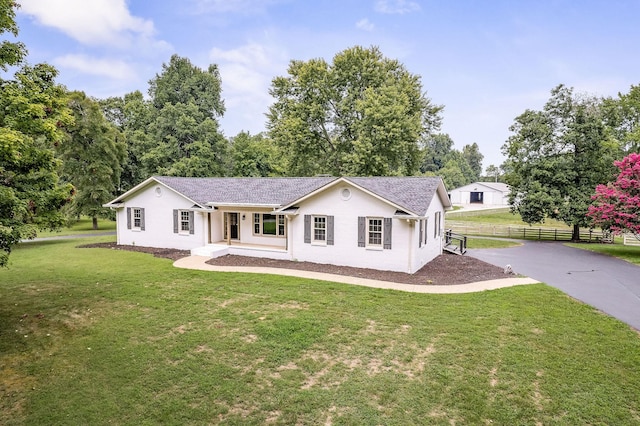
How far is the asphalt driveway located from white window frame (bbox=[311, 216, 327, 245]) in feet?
29.7

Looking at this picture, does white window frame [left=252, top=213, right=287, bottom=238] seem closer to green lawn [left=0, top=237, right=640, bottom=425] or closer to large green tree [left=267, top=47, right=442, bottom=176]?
green lawn [left=0, top=237, right=640, bottom=425]

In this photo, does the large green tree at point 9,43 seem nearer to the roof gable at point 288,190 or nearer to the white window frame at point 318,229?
the roof gable at point 288,190

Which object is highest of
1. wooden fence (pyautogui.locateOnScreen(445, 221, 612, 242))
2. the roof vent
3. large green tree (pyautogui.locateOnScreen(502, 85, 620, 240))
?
large green tree (pyautogui.locateOnScreen(502, 85, 620, 240))

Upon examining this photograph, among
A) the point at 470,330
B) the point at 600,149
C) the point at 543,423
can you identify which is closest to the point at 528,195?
the point at 600,149

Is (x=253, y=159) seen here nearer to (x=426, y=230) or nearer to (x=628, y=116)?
(x=426, y=230)

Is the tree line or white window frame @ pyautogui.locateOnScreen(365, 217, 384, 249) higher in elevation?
the tree line

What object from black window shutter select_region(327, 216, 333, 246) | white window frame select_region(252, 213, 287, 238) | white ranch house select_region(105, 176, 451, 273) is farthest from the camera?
white window frame select_region(252, 213, 287, 238)

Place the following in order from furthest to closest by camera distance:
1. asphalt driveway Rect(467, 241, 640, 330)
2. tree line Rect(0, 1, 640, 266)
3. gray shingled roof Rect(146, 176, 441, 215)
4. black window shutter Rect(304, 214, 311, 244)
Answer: tree line Rect(0, 1, 640, 266) → black window shutter Rect(304, 214, 311, 244) → gray shingled roof Rect(146, 176, 441, 215) → asphalt driveway Rect(467, 241, 640, 330)

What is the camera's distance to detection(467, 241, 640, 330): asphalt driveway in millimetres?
11883

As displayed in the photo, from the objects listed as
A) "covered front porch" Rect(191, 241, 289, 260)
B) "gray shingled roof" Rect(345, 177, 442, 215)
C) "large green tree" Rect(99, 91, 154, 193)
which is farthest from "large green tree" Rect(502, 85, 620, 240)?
"large green tree" Rect(99, 91, 154, 193)

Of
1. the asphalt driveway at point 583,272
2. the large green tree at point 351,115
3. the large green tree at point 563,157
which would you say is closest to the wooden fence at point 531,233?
the large green tree at point 563,157

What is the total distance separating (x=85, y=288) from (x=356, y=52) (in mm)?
29630

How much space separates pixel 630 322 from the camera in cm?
1011

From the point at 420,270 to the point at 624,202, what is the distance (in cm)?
1379
